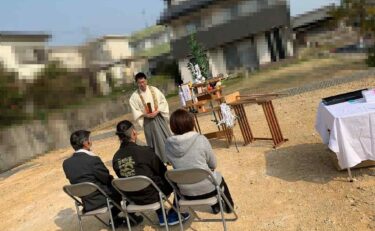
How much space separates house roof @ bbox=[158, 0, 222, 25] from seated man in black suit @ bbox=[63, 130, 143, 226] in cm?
2394

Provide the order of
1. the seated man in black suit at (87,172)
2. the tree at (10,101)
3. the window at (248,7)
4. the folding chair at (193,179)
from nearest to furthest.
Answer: the folding chair at (193,179) < the seated man in black suit at (87,172) < the tree at (10,101) < the window at (248,7)

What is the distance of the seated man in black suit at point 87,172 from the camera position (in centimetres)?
452

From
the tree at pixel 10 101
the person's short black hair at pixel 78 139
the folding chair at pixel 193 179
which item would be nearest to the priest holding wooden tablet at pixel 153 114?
the person's short black hair at pixel 78 139

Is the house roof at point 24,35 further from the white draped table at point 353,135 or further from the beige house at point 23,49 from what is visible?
the white draped table at point 353,135

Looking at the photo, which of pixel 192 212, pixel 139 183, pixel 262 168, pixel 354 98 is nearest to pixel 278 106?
pixel 262 168

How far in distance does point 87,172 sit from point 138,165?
627 mm

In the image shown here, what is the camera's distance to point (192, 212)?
4.76 metres

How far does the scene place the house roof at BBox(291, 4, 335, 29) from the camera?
84.7 feet

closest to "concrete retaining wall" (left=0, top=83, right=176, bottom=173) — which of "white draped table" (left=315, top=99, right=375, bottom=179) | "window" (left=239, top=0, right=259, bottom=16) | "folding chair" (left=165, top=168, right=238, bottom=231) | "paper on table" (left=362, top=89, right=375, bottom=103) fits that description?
"folding chair" (left=165, top=168, right=238, bottom=231)

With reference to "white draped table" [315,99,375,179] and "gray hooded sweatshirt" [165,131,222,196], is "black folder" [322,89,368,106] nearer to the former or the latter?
"white draped table" [315,99,375,179]

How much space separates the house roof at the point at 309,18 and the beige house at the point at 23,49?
1542 centimetres

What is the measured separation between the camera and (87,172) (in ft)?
14.8

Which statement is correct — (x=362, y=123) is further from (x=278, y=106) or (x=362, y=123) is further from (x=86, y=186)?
(x=278, y=106)

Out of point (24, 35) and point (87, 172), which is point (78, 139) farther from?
point (24, 35)
